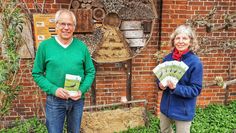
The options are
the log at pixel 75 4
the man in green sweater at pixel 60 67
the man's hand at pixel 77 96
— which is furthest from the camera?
the log at pixel 75 4

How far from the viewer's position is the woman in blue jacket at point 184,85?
286 cm

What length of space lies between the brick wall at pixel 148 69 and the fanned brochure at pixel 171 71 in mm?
1485

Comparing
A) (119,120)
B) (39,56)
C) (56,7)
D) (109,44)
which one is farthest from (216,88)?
(39,56)

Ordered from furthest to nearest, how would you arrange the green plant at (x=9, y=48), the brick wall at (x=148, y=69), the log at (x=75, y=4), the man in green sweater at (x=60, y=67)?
the brick wall at (x=148, y=69) < the log at (x=75, y=4) < the green plant at (x=9, y=48) < the man in green sweater at (x=60, y=67)

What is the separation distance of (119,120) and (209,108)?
65.7 inches

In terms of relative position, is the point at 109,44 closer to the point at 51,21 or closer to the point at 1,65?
the point at 51,21

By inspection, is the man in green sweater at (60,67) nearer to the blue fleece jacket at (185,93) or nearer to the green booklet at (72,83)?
the green booklet at (72,83)

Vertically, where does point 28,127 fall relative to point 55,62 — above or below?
below

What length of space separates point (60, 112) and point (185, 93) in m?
1.28

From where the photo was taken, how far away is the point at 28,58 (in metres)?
4.39

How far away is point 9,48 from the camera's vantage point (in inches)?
136

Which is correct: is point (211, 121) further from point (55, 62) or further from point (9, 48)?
point (9, 48)

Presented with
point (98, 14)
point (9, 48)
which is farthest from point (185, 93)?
point (9, 48)

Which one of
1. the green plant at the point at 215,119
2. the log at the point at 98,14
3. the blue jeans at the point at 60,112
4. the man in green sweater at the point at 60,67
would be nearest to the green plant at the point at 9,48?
the man in green sweater at the point at 60,67
